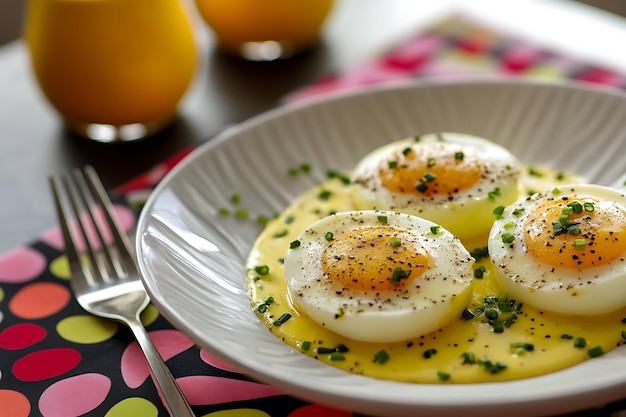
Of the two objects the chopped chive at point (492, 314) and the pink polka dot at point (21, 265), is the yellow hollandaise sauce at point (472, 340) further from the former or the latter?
the pink polka dot at point (21, 265)

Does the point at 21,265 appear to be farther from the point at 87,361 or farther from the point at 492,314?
the point at 492,314

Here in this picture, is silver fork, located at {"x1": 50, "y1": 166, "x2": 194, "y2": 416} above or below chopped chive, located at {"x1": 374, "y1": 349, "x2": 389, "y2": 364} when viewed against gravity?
below

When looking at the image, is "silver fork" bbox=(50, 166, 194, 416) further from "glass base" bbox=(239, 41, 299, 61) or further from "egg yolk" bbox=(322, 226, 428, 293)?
"glass base" bbox=(239, 41, 299, 61)

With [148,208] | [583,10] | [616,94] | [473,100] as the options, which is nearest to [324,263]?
[148,208]

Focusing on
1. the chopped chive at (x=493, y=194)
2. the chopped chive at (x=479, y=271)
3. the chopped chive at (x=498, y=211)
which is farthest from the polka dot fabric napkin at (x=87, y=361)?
the chopped chive at (x=493, y=194)

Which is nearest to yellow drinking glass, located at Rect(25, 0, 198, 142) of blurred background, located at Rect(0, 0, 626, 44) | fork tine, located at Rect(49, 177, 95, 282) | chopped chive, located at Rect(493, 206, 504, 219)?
fork tine, located at Rect(49, 177, 95, 282)

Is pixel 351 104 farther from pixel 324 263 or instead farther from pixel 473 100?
pixel 324 263
